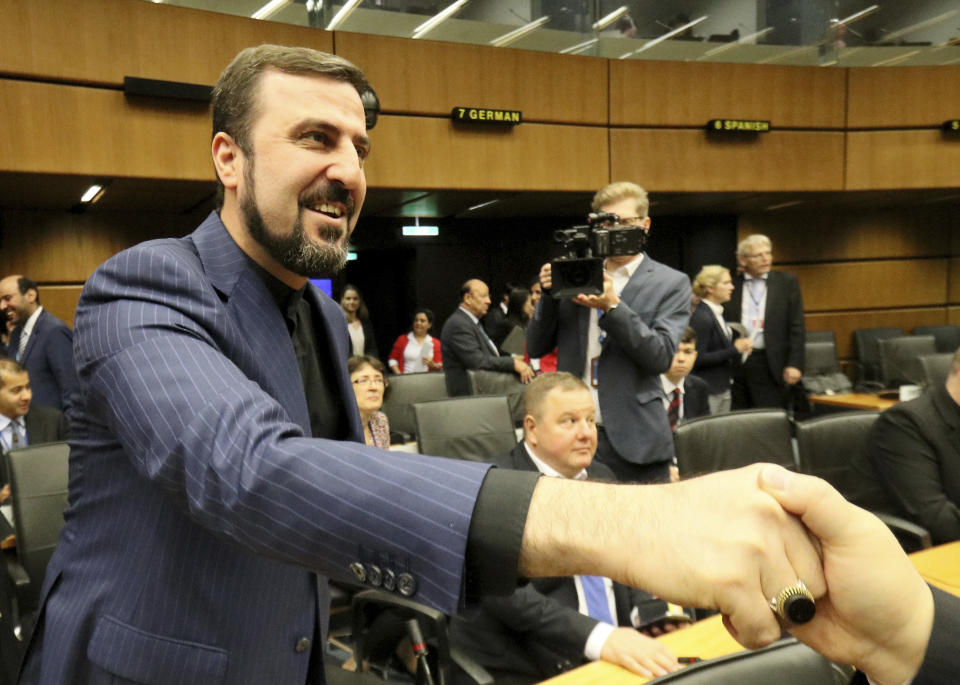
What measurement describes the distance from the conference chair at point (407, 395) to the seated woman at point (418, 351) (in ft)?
5.18

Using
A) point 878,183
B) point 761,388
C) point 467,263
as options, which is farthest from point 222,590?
point 878,183

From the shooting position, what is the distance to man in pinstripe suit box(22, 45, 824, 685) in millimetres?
513

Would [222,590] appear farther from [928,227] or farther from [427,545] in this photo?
→ [928,227]

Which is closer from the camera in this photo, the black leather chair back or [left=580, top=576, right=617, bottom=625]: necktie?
[left=580, top=576, right=617, bottom=625]: necktie

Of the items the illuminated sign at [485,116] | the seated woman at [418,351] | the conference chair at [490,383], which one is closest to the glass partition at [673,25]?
the illuminated sign at [485,116]

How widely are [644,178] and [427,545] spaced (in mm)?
5550

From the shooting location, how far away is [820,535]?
0.53m

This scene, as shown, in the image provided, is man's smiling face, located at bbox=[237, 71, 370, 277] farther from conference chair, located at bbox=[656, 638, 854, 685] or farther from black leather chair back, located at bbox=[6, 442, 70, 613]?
black leather chair back, located at bbox=[6, 442, 70, 613]

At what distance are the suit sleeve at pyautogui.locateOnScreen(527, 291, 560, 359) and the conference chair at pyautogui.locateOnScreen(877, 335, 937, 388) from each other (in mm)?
4787

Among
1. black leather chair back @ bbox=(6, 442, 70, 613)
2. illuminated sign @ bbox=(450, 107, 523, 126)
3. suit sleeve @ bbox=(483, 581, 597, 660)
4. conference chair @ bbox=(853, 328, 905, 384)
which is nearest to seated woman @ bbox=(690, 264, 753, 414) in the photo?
illuminated sign @ bbox=(450, 107, 523, 126)

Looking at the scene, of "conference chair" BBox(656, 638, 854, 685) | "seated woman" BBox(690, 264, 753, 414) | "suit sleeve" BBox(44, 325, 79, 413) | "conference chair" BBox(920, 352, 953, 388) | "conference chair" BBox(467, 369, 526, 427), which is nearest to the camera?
"conference chair" BBox(656, 638, 854, 685)

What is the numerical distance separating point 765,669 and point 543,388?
4.40 feet

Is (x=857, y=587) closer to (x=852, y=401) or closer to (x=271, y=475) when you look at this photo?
(x=271, y=475)

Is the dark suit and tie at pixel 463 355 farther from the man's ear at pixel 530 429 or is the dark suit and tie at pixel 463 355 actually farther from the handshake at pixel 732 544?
the handshake at pixel 732 544
